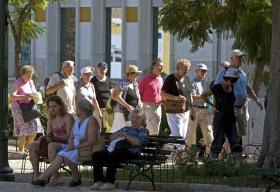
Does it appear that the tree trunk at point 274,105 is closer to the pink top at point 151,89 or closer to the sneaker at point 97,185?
the sneaker at point 97,185

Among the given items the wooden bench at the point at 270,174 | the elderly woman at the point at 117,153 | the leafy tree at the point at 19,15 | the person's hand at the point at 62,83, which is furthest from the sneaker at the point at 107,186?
the leafy tree at the point at 19,15

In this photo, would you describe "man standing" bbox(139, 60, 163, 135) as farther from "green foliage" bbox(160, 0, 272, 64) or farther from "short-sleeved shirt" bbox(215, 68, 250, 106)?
"short-sleeved shirt" bbox(215, 68, 250, 106)

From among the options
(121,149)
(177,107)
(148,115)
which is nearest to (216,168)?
(121,149)

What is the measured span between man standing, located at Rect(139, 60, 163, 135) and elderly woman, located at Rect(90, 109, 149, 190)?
395cm

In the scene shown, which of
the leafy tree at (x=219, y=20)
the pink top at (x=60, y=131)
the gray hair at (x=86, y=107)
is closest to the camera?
the gray hair at (x=86, y=107)

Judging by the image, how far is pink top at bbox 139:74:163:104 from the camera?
57.1 feet

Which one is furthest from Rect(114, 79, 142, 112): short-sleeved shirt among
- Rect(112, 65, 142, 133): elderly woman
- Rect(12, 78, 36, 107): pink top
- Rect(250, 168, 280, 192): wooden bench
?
Rect(250, 168, 280, 192): wooden bench

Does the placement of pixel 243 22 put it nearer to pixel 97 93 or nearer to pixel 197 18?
pixel 197 18

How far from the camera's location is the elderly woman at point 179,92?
16297 mm

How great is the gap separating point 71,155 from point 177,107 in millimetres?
3341

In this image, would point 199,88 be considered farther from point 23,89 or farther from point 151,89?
point 23,89

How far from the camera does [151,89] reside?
57.2 ft

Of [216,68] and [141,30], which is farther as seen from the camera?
[141,30]

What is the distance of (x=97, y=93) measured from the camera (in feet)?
59.7
